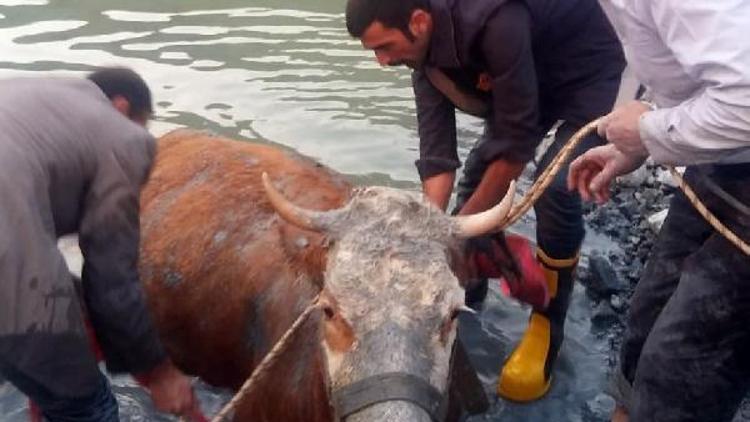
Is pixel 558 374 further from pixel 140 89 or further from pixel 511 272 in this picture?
pixel 140 89

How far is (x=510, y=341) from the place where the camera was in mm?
6723

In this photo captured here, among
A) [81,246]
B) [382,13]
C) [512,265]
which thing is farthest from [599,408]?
[81,246]

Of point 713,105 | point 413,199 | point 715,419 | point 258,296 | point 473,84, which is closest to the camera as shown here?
point 713,105

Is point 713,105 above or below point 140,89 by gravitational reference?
above

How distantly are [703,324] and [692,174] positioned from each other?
2.00ft

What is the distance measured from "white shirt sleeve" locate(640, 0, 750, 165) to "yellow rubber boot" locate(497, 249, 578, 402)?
2232mm

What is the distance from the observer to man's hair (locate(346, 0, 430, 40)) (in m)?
4.86

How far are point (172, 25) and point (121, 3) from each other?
100 centimetres

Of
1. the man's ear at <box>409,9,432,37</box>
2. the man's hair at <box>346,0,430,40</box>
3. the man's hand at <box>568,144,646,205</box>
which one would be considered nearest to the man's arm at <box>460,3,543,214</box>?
the man's ear at <box>409,9,432,37</box>

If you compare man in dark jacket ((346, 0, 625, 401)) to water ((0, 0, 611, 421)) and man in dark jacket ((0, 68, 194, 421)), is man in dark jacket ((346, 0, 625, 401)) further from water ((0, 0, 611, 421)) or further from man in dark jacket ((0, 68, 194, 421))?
man in dark jacket ((0, 68, 194, 421))

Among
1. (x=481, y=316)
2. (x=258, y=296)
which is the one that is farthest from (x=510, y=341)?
(x=258, y=296)

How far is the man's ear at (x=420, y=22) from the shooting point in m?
4.96

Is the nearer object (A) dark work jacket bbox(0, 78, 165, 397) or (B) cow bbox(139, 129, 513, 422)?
(B) cow bbox(139, 129, 513, 422)

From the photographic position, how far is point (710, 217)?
13.1 ft
